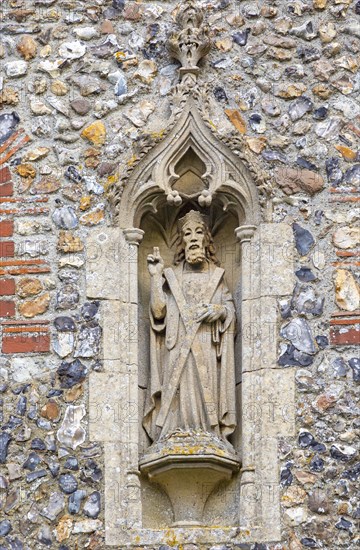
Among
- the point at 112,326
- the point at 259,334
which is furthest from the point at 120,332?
the point at 259,334

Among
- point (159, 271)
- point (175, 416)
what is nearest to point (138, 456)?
point (175, 416)

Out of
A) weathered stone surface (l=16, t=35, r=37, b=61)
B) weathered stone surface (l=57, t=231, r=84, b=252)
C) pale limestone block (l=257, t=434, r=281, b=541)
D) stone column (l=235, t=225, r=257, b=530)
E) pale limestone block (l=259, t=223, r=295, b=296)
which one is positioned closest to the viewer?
pale limestone block (l=257, t=434, r=281, b=541)

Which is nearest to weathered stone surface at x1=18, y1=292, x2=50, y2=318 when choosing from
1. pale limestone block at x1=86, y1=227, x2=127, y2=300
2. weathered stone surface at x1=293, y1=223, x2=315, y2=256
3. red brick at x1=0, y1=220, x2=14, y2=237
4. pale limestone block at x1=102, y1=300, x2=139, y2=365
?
pale limestone block at x1=86, y1=227, x2=127, y2=300

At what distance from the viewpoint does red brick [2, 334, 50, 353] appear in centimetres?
1400

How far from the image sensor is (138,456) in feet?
45.5

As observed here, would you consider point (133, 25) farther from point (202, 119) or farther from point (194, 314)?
point (194, 314)

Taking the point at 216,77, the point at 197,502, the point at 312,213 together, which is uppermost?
the point at 216,77

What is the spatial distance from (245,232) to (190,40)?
1.36 metres

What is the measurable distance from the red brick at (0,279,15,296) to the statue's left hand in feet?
4.06

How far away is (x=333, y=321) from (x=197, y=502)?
147 cm

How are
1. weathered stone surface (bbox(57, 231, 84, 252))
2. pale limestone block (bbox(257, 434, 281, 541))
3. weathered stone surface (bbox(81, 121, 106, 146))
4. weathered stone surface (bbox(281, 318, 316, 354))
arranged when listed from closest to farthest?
pale limestone block (bbox(257, 434, 281, 541)) < weathered stone surface (bbox(281, 318, 316, 354)) < weathered stone surface (bbox(57, 231, 84, 252)) < weathered stone surface (bbox(81, 121, 106, 146))

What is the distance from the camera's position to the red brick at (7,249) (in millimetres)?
14227

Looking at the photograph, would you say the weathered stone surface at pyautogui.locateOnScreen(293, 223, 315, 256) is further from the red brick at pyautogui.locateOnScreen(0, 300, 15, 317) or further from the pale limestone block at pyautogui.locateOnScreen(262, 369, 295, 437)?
the red brick at pyautogui.locateOnScreen(0, 300, 15, 317)

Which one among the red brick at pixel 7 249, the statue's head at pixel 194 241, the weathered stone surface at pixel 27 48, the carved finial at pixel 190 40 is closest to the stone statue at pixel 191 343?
the statue's head at pixel 194 241
